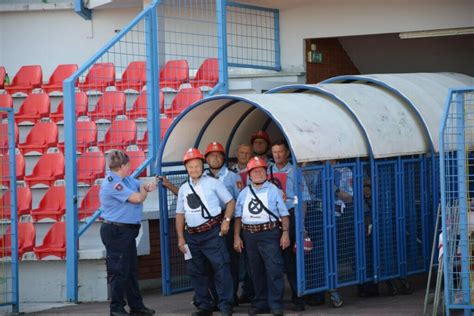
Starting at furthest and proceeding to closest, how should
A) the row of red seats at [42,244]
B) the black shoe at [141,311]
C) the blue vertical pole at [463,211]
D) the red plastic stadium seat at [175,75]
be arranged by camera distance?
the red plastic stadium seat at [175,75]
the row of red seats at [42,244]
the black shoe at [141,311]
the blue vertical pole at [463,211]

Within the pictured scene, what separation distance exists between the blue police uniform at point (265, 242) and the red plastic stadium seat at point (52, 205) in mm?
3563

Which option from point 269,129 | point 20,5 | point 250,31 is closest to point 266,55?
point 250,31

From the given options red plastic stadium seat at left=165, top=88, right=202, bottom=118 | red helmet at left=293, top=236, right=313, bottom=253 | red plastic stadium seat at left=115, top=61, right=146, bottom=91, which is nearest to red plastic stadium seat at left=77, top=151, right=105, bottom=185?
red plastic stadium seat at left=165, top=88, right=202, bottom=118

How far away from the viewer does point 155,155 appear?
12477 millimetres

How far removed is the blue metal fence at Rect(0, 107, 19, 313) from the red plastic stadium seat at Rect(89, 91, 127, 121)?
5.48 ft

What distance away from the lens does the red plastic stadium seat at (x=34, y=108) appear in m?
14.7

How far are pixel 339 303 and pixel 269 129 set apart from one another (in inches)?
109

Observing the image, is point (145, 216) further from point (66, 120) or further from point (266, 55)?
point (266, 55)

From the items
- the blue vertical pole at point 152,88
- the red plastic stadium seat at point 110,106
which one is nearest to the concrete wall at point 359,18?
the blue vertical pole at point 152,88

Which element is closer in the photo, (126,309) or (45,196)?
(126,309)

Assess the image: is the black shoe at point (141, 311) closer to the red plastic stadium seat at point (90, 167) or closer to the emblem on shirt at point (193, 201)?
the emblem on shirt at point (193, 201)

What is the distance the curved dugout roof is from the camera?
34.2ft

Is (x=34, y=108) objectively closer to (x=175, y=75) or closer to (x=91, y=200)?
(x=175, y=75)

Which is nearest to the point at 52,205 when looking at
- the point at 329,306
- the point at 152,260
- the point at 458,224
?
the point at 152,260
